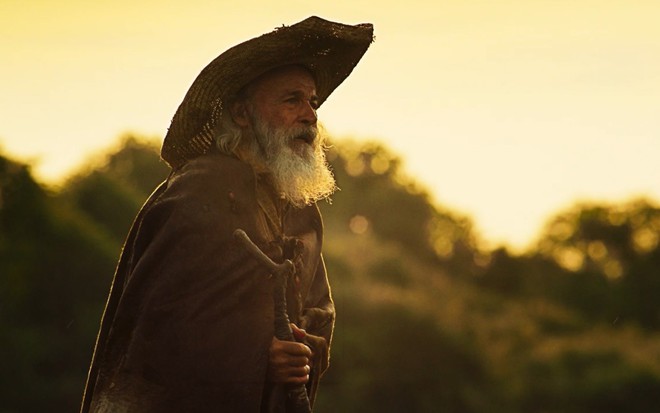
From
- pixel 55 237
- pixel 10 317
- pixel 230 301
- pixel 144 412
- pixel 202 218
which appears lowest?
pixel 144 412

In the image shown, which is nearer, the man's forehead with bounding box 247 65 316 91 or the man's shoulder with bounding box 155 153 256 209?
the man's shoulder with bounding box 155 153 256 209

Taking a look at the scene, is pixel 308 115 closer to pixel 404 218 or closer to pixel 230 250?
pixel 230 250

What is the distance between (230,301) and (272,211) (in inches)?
23.2

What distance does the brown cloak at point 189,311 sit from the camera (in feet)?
14.7

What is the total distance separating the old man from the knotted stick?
38mm

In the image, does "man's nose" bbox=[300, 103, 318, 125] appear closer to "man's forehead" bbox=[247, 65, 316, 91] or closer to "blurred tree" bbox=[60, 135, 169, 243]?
"man's forehead" bbox=[247, 65, 316, 91]

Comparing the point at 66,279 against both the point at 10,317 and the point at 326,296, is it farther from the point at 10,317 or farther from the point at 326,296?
the point at 326,296

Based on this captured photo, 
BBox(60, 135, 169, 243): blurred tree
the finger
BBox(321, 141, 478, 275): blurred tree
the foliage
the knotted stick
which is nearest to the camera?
the knotted stick

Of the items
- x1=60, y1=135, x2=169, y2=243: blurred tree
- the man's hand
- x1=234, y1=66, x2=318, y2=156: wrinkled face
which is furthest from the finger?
x1=60, y1=135, x2=169, y2=243: blurred tree

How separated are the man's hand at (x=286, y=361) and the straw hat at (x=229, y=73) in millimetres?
966

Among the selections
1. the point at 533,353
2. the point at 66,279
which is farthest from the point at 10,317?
the point at 533,353

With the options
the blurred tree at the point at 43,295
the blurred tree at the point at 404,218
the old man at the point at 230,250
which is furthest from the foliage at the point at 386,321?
the old man at the point at 230,250

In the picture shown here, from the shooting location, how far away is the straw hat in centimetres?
494

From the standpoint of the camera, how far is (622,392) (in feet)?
126
